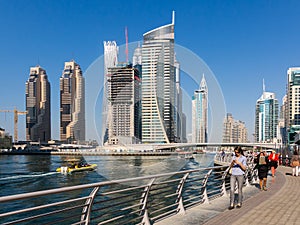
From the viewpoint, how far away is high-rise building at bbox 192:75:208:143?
10.1 metres

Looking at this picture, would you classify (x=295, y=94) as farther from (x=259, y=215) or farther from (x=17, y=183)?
(x=259, y=215)

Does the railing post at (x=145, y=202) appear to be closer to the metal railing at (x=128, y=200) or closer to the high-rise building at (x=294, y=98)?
the metal railing at (x=128, y=200)

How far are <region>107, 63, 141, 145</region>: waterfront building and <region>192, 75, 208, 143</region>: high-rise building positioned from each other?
1.82 meters

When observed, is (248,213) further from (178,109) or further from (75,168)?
(75,168)

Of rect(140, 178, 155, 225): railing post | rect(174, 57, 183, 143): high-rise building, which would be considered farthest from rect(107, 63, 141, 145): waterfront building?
rect(140, 178, 155, 225): railing post

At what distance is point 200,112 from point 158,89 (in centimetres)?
153

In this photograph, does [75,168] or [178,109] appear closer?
[178,109]

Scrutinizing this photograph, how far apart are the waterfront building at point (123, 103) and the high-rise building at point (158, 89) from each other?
0.27 metres

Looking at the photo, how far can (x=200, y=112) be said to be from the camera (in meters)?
10.6

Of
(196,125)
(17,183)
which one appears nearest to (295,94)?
(17,183)

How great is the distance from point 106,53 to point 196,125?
3797mm

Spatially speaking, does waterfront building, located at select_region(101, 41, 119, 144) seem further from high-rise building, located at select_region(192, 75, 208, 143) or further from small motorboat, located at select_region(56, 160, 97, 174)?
small motorboat, located at select_region(56, 160, 97, 174)

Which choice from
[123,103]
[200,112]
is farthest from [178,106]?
[123,103]

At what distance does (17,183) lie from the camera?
3344 centimetres
